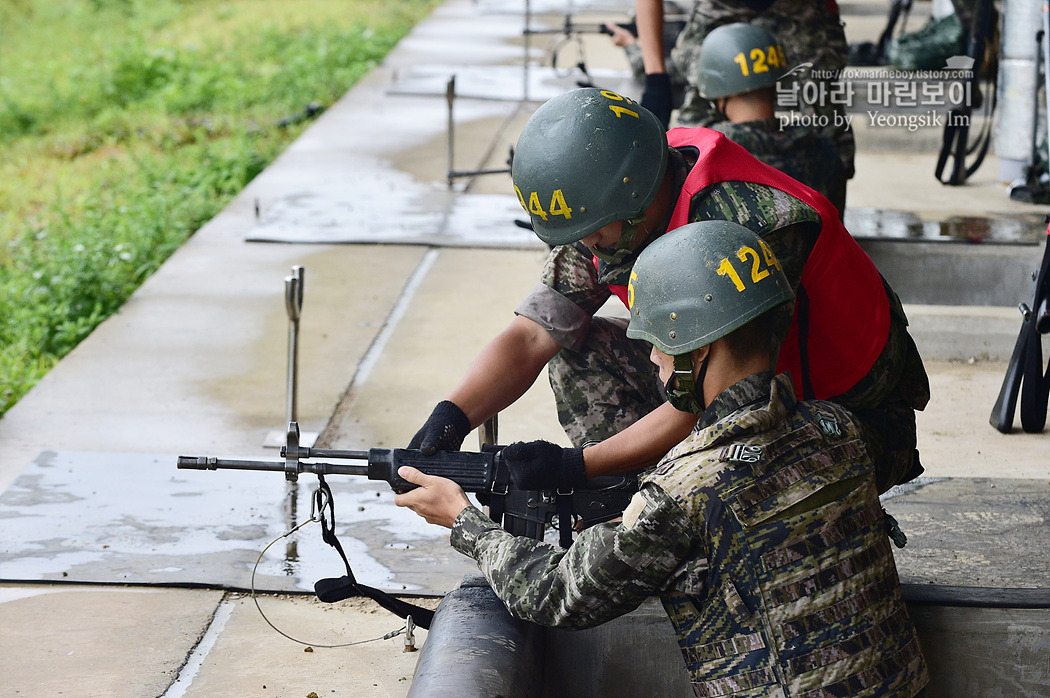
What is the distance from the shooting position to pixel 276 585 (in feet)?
12.1

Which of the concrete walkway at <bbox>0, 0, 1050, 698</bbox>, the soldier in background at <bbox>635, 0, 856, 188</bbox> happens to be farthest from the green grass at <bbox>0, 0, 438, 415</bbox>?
the soldier in background at <bbox>635, 0, 856, 188</bbox>

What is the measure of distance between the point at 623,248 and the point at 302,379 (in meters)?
2.63

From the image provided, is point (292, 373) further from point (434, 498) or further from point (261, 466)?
point (434, 498)

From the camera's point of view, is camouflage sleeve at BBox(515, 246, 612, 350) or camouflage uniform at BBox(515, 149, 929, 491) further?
camouflage sleeve at BBox(515, 246, 612, 350)

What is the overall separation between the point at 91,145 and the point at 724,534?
10.5m

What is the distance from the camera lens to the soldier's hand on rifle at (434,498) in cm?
279

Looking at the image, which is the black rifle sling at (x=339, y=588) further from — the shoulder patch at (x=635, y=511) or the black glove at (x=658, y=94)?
the black glove at (x=658, y=94)

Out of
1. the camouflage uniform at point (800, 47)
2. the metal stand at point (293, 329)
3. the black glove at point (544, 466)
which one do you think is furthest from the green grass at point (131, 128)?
the black glove at point (544, 466)

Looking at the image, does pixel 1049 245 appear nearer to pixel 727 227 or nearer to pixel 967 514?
pixel 967 514

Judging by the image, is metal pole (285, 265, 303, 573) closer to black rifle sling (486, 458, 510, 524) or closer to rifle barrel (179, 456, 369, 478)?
rifle barrel (179, 456, 369, 478)

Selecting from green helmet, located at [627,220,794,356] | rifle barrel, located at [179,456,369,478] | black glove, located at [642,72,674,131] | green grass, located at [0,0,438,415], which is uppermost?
green helmet, located at [627,220,794,356]

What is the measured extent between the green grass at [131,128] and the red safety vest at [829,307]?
4.06 meters

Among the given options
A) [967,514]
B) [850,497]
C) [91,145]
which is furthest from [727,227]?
[91,145]

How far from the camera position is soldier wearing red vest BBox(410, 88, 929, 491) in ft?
9.55
